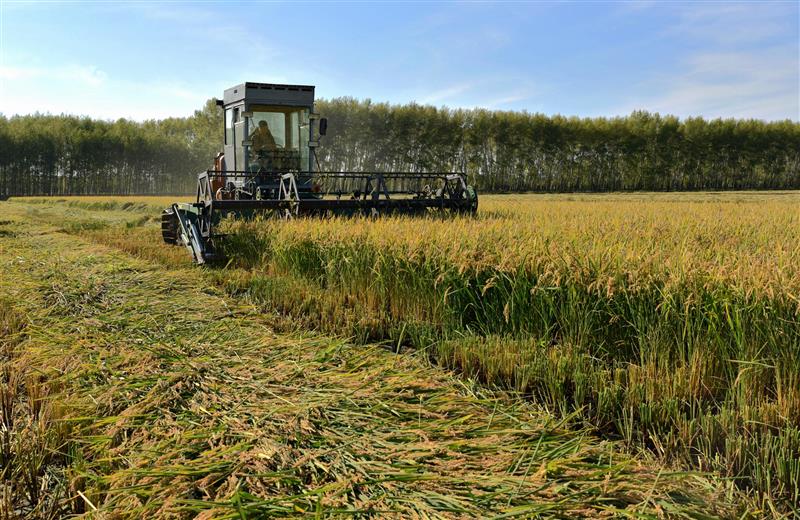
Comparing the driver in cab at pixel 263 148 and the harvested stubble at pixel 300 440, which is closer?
the harvested stubble at pixel 300 440

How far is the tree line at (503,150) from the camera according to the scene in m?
52.0

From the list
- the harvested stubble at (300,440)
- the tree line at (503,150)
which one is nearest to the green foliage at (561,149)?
the tree line at (503,150)

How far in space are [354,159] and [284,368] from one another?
5171cm

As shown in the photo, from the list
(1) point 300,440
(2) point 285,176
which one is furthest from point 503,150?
(1) point 300,440

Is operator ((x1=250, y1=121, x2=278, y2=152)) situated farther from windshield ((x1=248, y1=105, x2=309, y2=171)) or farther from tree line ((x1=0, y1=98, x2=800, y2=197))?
tree line ((x1=0, y1=98, x2=800, y2=197))

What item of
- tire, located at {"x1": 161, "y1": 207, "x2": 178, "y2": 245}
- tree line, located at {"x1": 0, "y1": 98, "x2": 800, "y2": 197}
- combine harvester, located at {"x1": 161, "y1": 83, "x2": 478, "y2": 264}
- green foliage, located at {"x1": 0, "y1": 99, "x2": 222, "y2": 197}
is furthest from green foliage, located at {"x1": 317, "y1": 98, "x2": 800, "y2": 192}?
tire, located at {"x1": 161, "y1": 207, "x2": 178, "y2": 245}

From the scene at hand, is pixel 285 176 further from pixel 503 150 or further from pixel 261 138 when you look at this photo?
pixel 503 150

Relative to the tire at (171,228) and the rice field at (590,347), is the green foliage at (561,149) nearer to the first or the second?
the tire at (171,228)

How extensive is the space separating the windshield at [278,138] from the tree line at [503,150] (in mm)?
39605

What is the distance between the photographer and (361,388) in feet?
9.44

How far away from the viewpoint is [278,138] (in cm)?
1077

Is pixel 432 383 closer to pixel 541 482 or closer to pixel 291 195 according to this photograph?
pixel 541 482

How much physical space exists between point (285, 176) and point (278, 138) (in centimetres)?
189

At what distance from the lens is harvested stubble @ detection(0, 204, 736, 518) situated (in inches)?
72.7
